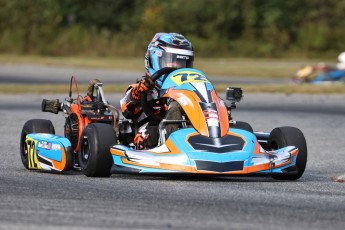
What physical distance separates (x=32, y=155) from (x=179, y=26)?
34.1m

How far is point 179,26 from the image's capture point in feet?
144

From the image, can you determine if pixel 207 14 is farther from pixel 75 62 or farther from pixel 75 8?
pixel 75 62

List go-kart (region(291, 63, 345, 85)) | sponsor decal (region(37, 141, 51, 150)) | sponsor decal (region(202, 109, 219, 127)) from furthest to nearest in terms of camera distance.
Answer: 1. go-kart (region(291, 63, 345, 85))
2. sponsor decal (region(37, 141, 51, 150))
3. sponsor decal (region(202, 109, 219, 127))

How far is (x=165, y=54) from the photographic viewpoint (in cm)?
1003

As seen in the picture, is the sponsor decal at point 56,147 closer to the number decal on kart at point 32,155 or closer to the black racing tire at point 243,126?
the number decal on kart at point 32,155

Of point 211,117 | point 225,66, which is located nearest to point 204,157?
point 211,117

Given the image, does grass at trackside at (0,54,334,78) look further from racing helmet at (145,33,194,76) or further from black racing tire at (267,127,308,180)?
black racing tire at (267,127,308,180)

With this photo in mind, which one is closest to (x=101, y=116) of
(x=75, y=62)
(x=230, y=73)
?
(x=230, y=73)

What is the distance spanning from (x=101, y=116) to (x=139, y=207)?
328cm

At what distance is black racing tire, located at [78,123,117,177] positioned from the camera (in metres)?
8.88

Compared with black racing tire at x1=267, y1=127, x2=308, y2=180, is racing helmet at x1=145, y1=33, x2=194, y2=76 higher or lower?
higher

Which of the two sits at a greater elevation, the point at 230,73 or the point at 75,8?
the point at 75,8

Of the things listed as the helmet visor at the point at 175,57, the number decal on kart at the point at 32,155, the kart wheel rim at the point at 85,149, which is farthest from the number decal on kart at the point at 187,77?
the number decal on kart at the point at 32,155

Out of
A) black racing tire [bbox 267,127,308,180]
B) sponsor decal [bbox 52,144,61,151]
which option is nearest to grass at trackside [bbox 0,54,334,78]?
black racing tire [bbox 267,127,308,180]
